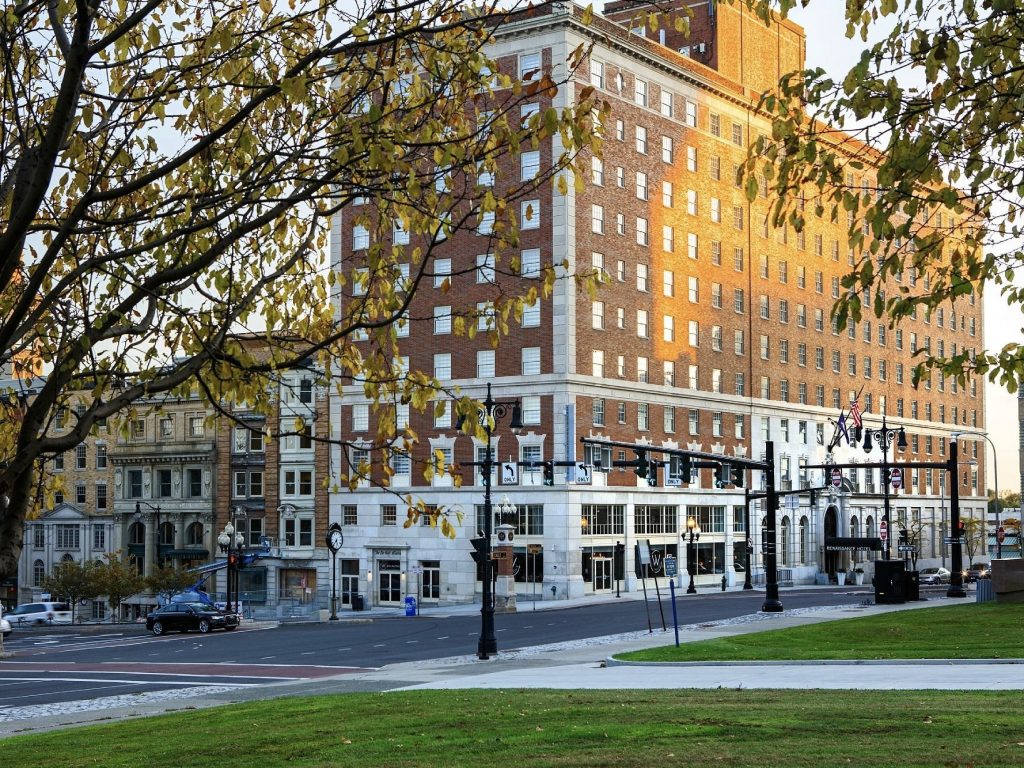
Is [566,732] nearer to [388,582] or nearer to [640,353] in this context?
[640,353]

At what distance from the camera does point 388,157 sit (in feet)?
36.1

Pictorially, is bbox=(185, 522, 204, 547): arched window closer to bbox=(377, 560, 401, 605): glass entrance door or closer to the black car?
bbox=(377, 560, 401, 605): glass entrance door

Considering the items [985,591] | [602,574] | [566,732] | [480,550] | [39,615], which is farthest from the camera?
[39,615]

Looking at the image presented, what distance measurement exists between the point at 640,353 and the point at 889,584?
1206 inches

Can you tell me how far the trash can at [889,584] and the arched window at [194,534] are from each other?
53.1 metres

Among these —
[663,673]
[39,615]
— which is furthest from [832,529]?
[663,673]

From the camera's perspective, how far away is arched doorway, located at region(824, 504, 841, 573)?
4249 inches

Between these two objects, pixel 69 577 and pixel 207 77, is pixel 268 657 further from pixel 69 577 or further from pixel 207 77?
pixel 69 577

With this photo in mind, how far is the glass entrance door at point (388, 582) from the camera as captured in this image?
284 ft

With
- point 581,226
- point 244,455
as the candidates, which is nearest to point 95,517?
point 244,455

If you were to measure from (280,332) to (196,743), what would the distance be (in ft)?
25.1

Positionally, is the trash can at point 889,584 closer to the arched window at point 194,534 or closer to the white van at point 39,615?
the white van at point 39,615

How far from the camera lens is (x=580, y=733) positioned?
17188 mm

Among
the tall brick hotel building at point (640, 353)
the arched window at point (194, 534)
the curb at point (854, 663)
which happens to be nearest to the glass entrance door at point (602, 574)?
the tall brick hotel building at point (640, 353)
